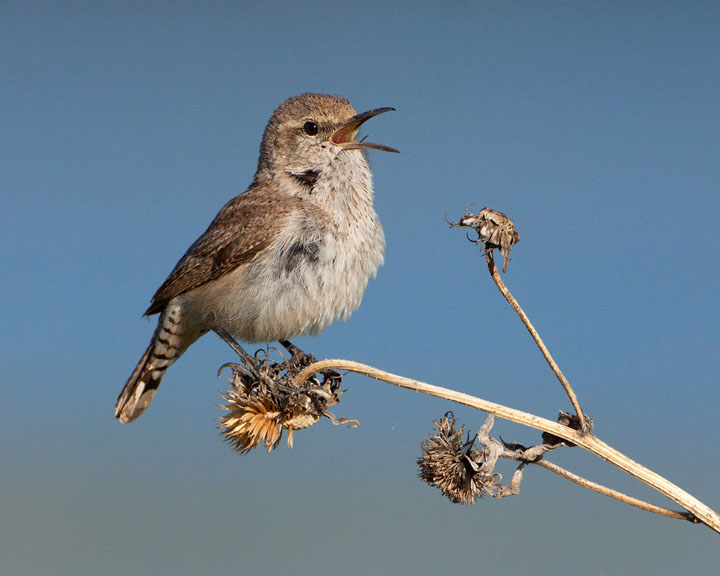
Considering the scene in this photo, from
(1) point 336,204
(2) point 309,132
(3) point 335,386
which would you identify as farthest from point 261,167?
(3) point 335,386

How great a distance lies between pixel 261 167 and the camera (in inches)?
209

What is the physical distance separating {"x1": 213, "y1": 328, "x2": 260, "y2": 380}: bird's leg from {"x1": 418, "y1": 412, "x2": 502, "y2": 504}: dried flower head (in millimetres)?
1190

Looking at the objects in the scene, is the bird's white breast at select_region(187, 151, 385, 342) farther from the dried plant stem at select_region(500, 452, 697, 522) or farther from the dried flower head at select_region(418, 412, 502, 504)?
the dried plant stem at select_region(500, 452, 697, 522)

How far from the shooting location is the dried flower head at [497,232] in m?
2.79

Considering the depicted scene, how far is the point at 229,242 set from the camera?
454cm

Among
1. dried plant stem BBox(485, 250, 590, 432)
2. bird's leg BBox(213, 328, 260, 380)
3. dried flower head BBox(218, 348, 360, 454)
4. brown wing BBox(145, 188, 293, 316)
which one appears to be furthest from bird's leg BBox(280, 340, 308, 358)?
dried plant stem BBox(485, 250, 590, 432)

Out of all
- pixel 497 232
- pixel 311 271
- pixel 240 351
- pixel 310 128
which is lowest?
pixel 240 351

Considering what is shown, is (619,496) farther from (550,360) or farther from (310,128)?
(310,128)

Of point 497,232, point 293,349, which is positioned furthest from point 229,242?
point 497,232

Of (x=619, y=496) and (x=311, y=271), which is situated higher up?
(x=311, y=271)

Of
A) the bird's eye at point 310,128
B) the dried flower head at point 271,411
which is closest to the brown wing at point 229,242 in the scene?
the bird's eye at point 310,128

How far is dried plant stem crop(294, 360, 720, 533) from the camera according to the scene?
2.34m

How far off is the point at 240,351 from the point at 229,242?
76 cm

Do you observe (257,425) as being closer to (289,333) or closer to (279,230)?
(289,333)
